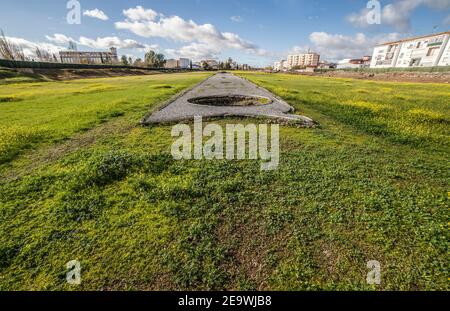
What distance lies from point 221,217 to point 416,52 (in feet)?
328

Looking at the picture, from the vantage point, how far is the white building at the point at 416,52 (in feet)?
203

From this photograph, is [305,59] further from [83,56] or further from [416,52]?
[83,56]

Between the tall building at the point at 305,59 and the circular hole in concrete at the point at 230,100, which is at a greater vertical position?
the tall building at the point at 305,59

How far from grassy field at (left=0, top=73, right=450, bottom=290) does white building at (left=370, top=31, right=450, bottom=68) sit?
270 ft

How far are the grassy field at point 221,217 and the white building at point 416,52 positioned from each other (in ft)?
270

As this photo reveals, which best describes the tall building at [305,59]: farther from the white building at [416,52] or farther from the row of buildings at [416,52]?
the white building at [416,52]

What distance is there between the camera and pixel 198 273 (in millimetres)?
3150

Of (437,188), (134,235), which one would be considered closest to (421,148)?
A: (437,188)

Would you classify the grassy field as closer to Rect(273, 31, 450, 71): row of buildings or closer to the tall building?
Rect(273, 31, 450, 71): row of buildings

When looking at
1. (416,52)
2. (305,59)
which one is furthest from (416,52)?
(305,59)

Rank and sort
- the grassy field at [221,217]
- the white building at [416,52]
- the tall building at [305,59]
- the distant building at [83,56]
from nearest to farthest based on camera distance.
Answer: the grassy field at [221,217]
the white building at [416,52]
the distant building at [83,56]
the tall building at [305,59]

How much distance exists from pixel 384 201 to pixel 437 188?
1.83 metres

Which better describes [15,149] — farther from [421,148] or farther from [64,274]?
[421,148]

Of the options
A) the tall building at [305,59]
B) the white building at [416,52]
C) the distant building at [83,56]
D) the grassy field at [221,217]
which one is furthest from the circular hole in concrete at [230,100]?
the tall building at [305,59]
